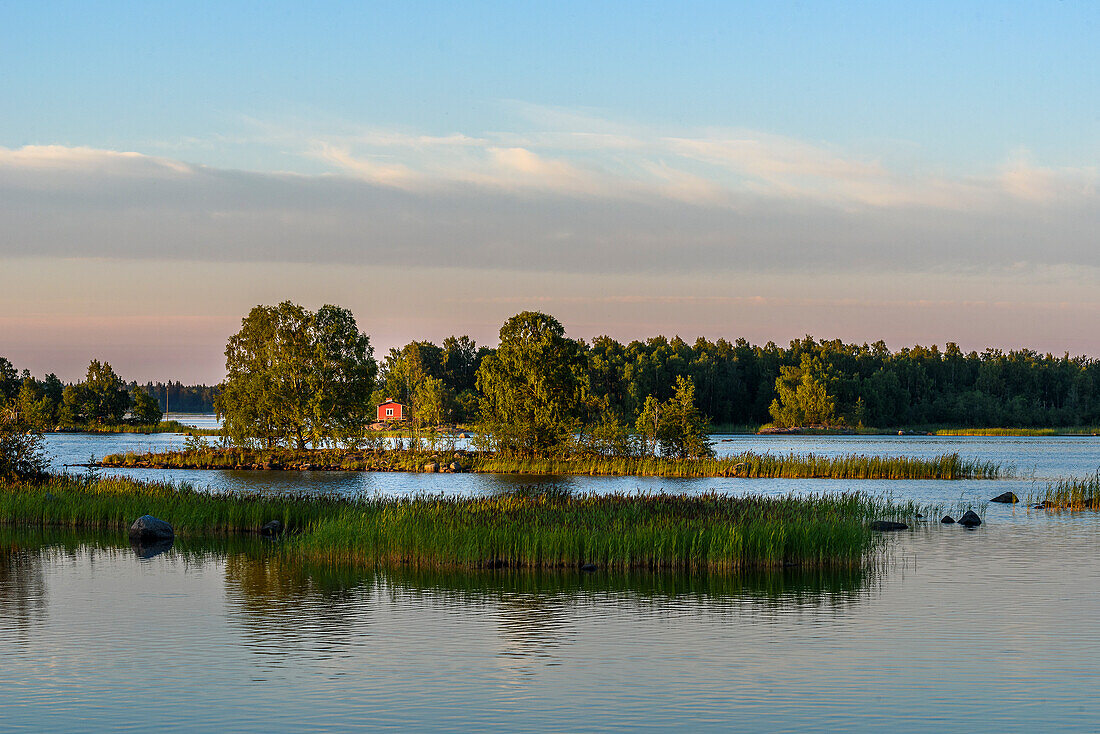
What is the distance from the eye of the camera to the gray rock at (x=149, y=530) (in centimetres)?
3391

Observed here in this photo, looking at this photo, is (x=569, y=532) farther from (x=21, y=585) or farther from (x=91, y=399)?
(x=91, y=399)

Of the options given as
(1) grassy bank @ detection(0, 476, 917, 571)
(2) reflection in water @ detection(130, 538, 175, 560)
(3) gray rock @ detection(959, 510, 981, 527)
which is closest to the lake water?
(2) reflection in water @ detection(130, 538, 175, 560)

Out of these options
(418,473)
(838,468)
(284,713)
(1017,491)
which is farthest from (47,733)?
(418,473)

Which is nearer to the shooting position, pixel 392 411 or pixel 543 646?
pixel 543 646

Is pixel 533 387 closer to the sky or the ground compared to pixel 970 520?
closer to the sky

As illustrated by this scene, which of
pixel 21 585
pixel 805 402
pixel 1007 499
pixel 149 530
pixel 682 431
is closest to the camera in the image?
pixel 21 585

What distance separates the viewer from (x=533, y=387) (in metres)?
73.1

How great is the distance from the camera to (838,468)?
61.5 meters

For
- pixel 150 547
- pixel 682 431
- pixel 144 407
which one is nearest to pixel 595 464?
pixel 682 431

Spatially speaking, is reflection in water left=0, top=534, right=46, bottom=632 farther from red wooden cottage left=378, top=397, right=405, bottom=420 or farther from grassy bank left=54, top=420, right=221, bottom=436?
red wooden cottage left=378, top=397, right=405, bottom=420

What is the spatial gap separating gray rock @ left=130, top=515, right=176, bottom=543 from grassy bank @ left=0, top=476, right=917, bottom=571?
120 centimetres

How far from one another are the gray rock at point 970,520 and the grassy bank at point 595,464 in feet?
68.3

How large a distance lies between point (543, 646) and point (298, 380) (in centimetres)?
6278

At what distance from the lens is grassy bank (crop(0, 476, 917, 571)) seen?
89.4 feet
